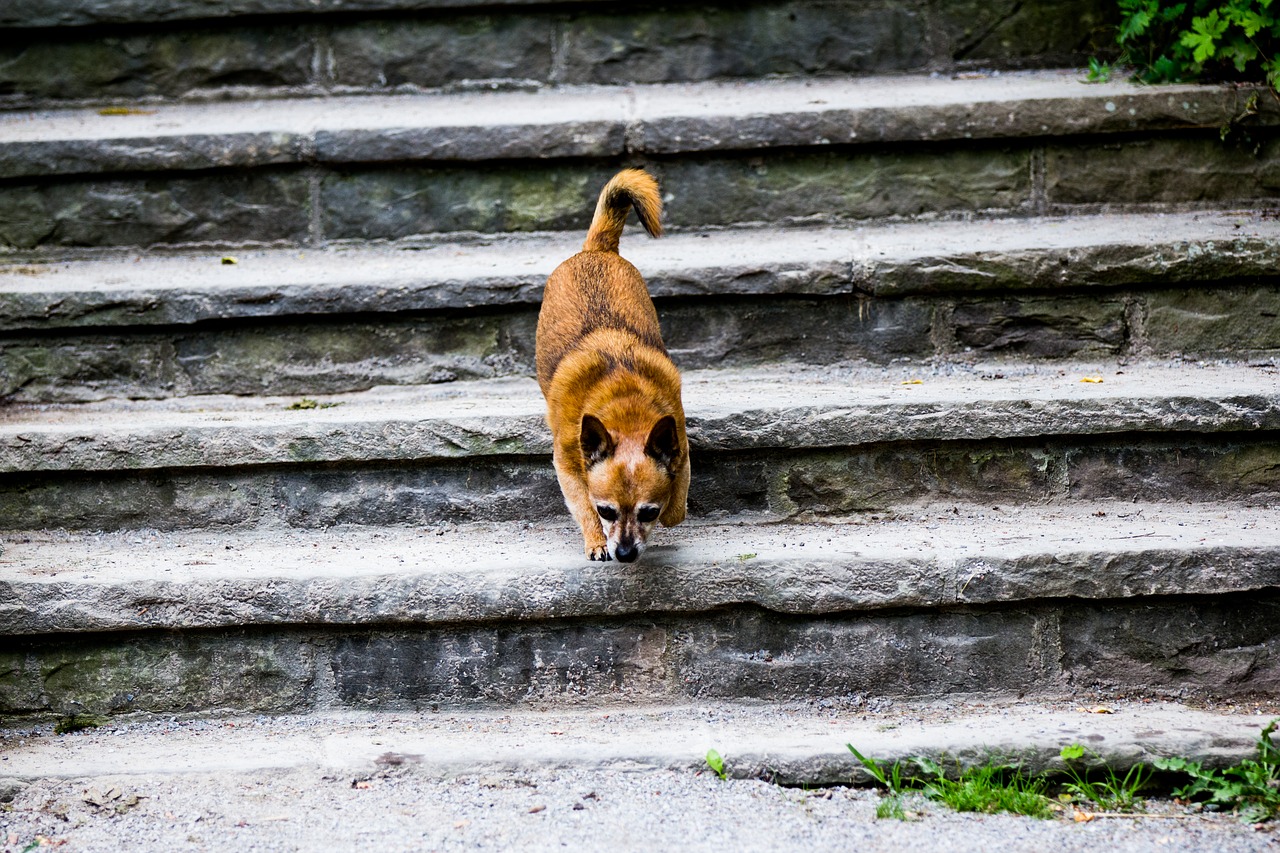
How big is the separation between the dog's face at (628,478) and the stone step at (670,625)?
0.36 feet

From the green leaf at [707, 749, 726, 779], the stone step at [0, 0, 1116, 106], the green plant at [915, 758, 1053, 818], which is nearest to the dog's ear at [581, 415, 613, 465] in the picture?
the green leaf at [707, 749, 726, 779]

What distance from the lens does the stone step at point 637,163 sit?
456 centimetres

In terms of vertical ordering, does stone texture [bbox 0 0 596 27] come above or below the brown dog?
above

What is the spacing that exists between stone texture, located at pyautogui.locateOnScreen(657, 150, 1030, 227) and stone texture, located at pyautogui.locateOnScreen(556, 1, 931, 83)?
30.9 inches

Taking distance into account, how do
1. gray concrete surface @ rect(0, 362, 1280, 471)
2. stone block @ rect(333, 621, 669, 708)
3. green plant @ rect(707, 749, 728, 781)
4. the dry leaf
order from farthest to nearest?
the dry leaf
gray concrete surface @ rect(0, 362, 1280, 471)
stone block @ rect(333, 621, 669, 708)
green plant @ rect(707, 749, 728, 781)

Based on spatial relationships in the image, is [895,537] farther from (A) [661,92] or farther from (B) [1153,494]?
(A) [661,92]

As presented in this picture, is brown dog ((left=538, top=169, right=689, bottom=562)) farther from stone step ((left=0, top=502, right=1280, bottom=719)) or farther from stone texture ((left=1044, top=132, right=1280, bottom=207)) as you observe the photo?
stone texture ((left=1044, top=132, right=1280, bottom=207))

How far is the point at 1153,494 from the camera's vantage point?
374 centimetres

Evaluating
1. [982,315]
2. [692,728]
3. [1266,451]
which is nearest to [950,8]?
[982,315]

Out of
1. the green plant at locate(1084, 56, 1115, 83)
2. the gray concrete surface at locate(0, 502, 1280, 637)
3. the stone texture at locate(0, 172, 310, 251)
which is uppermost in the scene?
the green plant at locate(1084, 56, 1115, 83)

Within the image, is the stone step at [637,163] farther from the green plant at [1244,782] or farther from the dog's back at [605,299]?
the green plant at [1244,782]

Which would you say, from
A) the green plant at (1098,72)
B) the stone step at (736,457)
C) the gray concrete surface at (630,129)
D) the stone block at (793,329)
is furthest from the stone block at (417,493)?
the green plant at (1098,72)

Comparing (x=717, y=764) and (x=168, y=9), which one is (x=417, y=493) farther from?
(x=168, y=9)

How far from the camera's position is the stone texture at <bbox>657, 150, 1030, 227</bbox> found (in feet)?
15.2
